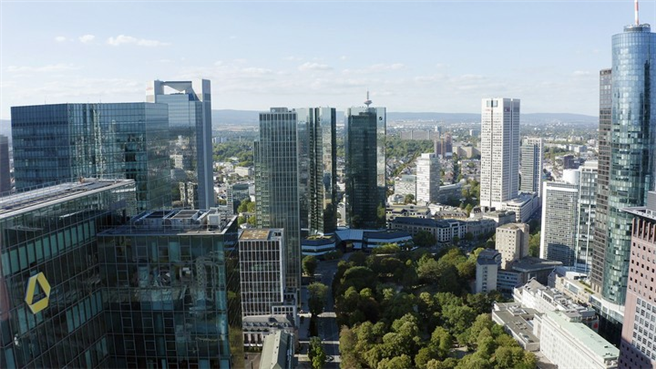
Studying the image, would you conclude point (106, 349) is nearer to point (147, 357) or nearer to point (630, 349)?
point (147, 357)

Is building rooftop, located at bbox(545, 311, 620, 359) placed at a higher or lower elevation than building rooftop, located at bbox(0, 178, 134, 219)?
lower

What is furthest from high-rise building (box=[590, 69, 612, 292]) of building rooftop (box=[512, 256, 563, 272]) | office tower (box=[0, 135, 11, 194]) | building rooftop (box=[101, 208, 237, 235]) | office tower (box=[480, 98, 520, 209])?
office tower (box=[0, 135, 11, 194])

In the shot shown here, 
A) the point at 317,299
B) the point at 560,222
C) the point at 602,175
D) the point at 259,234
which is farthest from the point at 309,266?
the point at 560,222

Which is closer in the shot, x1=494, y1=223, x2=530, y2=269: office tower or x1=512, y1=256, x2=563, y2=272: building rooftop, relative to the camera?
x1=512, y1=256, x2=563, y2=272: building rooftop

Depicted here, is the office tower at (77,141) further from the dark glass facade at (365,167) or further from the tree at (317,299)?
the dark glass facade at (365,167)

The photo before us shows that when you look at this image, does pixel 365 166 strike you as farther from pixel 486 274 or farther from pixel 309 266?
pixel 486 274

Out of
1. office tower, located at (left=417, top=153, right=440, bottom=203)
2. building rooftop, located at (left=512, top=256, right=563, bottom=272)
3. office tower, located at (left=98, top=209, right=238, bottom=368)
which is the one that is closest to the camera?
office tower, located at (left=98, top=209, right=238, bottom=368)

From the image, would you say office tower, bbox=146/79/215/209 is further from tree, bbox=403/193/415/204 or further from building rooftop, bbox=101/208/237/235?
tree, bbox=403/193/415/204
